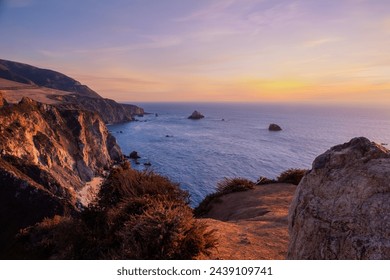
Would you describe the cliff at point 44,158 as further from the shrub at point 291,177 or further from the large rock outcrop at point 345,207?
the shrub at point 291,177

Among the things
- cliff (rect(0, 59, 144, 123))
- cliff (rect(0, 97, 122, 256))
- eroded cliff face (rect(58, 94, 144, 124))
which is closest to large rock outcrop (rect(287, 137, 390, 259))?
cliff (rect(0, 97, 122, 256))

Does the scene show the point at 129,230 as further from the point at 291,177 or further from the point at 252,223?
the point at 291,177

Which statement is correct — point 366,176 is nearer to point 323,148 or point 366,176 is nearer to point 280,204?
point 280,204

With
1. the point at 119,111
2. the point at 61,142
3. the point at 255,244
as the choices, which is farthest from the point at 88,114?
the point at 119,111

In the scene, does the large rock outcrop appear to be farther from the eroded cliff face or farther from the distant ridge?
the distant ridge

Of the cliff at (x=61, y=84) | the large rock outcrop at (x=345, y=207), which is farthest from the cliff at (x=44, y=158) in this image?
the cliff at (x=61, y=84)

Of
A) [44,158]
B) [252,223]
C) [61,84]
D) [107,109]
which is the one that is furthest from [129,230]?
[61,84]
